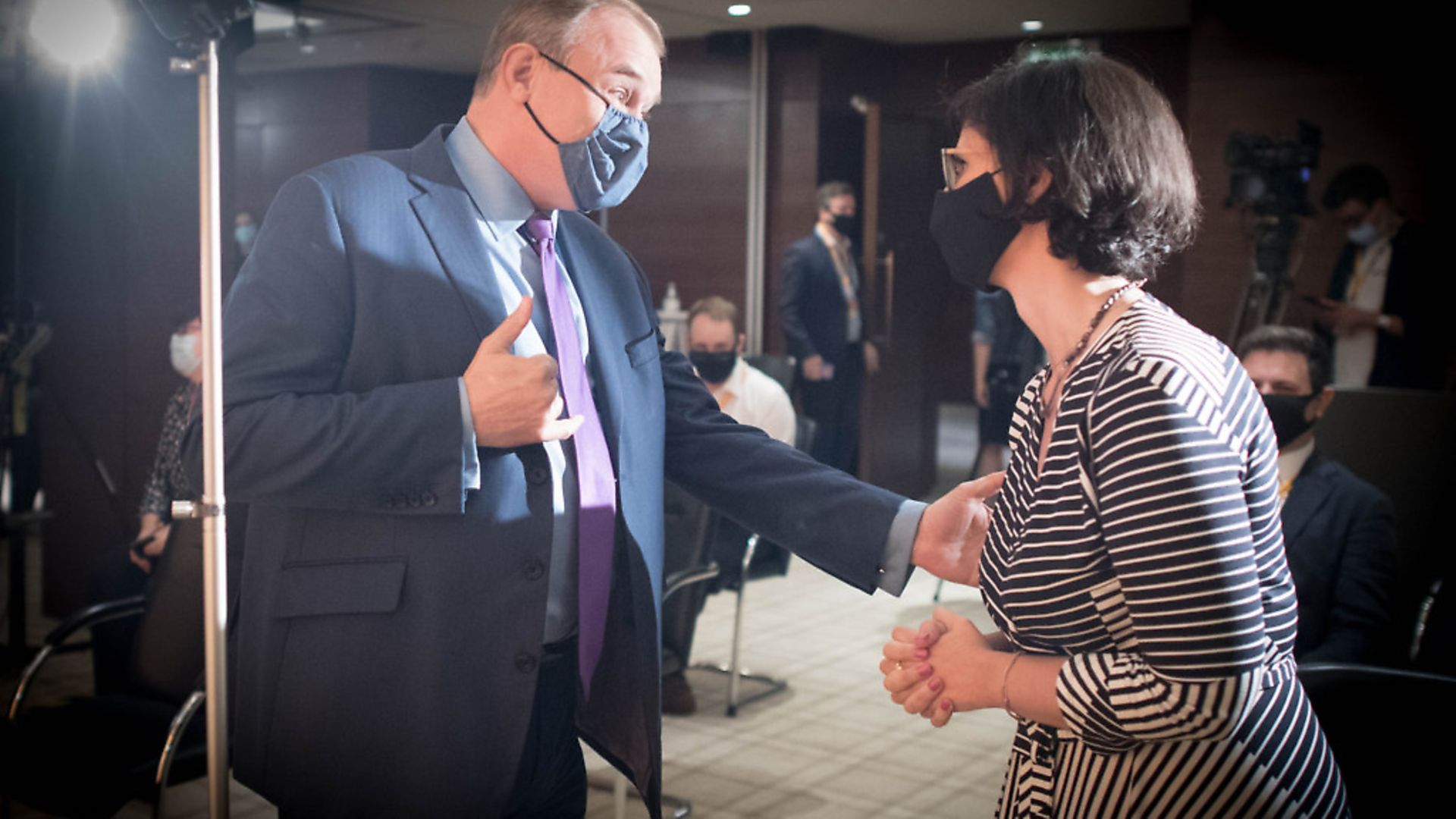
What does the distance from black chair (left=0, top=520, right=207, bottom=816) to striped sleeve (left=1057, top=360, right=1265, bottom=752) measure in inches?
76.5

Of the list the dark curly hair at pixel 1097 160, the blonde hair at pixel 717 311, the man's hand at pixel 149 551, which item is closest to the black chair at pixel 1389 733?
the dark curly hair at pixel 1097 160

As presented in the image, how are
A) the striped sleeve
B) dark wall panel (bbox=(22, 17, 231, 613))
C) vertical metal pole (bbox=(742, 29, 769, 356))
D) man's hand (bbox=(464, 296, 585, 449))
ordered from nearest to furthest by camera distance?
the striped sleeve, man's hand (bbox=(464, 296, 585, 449)), dark wall panel (bbox=(22, 17, 231, 613)), vertical metal pole (bbox=(742, 29, 769, 356))

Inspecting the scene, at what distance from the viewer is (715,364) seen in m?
4.96

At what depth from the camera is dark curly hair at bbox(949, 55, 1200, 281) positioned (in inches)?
51.0

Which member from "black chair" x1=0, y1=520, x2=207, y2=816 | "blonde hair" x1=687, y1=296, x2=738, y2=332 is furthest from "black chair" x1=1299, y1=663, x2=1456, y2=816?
"blonde hair" x1=687, y1=296, x2=738, y2=332

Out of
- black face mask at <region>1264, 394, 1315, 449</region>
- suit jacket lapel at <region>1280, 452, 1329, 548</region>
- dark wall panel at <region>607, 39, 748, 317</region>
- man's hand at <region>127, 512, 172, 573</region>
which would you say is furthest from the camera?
dark wall panel at <region>607, 39, 748, 317</region>


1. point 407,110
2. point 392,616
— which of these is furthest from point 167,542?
point 407,110

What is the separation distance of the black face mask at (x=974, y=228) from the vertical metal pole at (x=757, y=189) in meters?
6.77

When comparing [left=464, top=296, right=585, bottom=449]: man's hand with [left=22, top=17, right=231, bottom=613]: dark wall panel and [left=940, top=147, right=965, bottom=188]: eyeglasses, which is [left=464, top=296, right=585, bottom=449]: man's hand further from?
[left=22, top=17, right=231, bottom=613]: dark wall panel

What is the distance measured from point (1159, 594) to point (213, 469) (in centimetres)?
94

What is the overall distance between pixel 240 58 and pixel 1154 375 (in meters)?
10.4

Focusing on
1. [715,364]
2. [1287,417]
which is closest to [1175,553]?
[1287,417]

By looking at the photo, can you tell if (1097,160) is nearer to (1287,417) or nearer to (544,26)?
(544,26)

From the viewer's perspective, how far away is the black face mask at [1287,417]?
3.07 meters
